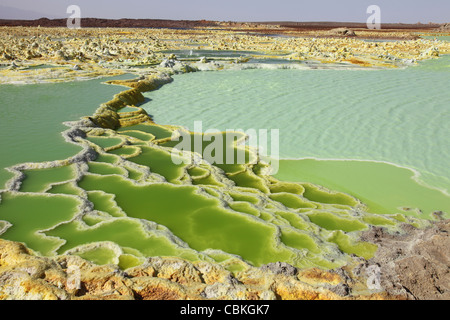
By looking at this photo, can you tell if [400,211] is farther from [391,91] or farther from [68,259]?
[391,91]

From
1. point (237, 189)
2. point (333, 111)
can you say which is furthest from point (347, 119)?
point (237, 189)

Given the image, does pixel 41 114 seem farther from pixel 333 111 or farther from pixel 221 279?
pixel 333 111

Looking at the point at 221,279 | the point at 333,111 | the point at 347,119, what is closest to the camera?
the point at 221,279

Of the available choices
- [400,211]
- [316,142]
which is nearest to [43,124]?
[316,142]

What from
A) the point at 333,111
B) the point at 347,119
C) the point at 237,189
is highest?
the point at 333,111

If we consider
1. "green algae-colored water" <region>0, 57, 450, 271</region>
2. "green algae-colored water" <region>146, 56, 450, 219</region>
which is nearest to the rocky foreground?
"green algae-colored water" <region>0, 57, 450, 271</region>

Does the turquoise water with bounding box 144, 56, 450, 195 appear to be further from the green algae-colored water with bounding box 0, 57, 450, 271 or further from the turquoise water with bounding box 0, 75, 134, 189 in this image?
the turquoise water with bounding box 0, 75, 134, 189

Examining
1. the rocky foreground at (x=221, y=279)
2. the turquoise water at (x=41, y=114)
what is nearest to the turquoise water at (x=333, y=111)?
the turquoise water at (x=41, y=114)
